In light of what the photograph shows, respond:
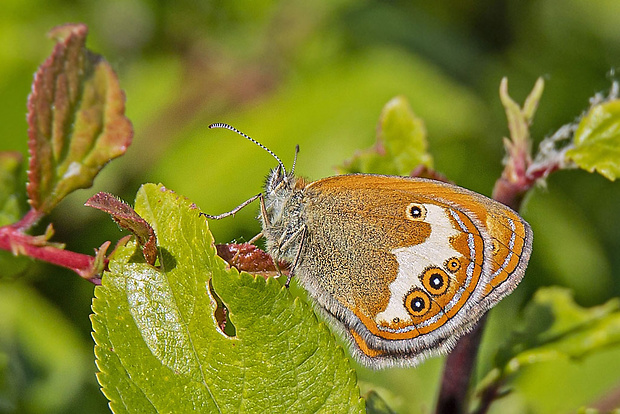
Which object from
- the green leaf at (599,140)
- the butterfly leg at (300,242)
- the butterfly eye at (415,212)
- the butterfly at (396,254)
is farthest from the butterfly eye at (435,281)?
the green leaf at (599,140)

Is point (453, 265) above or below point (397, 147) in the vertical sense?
below

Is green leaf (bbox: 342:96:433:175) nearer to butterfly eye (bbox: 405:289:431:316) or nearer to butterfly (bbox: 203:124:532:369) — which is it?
butterfly (bbox: 203:124:532:369)

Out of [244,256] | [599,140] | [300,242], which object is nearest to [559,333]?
[599,140]

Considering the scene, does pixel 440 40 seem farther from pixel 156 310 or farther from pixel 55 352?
pixel 156 310

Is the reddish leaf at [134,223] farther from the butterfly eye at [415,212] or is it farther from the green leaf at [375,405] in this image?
the butterfly eye at [415,212]

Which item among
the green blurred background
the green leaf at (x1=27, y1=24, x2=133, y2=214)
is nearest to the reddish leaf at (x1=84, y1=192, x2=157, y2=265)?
the green leaf at (x1=27, y1=24, x2=133, y2=214)

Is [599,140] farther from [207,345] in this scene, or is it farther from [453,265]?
[207,345]

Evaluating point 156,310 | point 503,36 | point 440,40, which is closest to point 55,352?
point 156,310
